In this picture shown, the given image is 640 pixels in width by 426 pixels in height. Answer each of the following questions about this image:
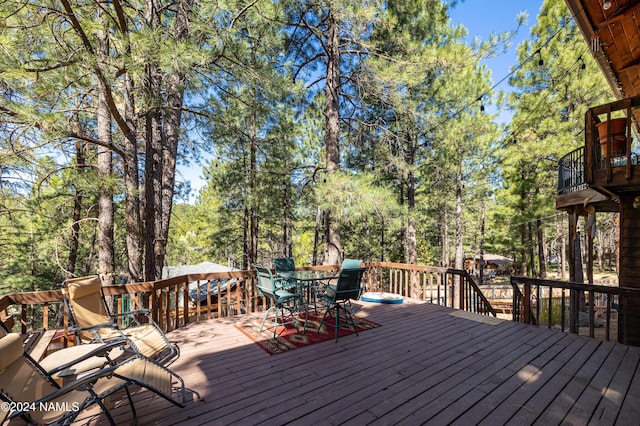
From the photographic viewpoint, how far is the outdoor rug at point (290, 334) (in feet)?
11.0

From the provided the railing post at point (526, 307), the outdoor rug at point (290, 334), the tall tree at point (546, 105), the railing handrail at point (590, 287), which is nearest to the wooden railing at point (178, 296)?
the railing post at point (526, 307)

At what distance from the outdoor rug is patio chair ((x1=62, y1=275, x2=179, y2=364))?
1034 millimetres

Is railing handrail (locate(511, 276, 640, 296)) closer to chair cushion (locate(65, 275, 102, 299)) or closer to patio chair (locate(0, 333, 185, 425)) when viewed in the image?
patio chair (locate(0, 333, 185, 425))

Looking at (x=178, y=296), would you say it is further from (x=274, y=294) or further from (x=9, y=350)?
(x=9, y=350)

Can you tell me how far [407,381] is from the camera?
2.51 metres

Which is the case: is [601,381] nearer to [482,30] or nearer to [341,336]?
[341,336]

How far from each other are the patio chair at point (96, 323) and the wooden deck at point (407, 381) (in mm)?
356

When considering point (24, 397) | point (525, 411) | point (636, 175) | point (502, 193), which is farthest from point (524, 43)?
point (24, 397)

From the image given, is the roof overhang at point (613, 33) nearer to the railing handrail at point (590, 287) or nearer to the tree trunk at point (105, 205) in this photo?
the railing handrail at point (590, 287)

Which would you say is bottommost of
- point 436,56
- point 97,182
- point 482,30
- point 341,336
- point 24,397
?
point 341,336

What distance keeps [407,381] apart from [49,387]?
9.11 feet

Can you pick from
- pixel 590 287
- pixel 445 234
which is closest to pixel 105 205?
pixel 590 287

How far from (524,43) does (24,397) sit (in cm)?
1614

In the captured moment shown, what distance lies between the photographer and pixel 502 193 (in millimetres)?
14219
